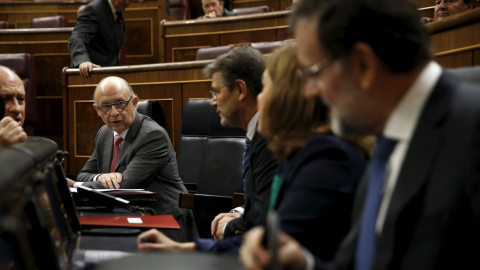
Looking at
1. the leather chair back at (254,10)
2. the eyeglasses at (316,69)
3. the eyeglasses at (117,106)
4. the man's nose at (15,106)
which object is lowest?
the eyeglasses at (117,106)

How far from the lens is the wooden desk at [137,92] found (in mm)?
2199

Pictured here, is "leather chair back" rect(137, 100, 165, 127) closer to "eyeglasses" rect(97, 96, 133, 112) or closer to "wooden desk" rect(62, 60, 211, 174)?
"wooden desk" rect(62, 60, 211, 174)

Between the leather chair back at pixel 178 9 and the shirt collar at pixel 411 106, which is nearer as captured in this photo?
the shirt collar at pixel 411 106

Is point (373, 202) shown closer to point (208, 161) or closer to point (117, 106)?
point (208, 161)

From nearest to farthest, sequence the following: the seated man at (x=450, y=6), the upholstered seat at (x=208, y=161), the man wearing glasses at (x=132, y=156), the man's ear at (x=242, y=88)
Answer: the man's ear at (x=242, y=88)
the upholstered seat at (x=208, y=161)
the man wearing glasses at (x=132, y=156)
the seated man at (x=450, y=6)

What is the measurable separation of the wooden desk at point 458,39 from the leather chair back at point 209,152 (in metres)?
0.58

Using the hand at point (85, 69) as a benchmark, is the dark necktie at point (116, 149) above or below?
below

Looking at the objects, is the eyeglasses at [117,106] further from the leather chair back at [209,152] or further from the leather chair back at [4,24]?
the leather chair back at [4,24]

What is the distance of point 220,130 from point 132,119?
0.27 meters

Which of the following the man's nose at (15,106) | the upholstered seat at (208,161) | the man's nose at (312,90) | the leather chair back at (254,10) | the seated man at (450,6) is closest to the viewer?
the man's nose at (312,90)

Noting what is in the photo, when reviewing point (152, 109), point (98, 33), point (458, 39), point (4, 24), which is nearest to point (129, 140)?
point (152, 109)

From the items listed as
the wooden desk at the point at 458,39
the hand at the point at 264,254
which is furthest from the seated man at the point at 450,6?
the hand at the point at 264,254

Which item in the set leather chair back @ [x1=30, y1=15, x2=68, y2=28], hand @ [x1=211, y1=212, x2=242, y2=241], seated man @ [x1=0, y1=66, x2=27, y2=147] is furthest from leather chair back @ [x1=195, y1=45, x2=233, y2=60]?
leather chair back @ [x1=30, y1=15, x2=68, y2=28]

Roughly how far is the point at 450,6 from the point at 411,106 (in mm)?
1671
